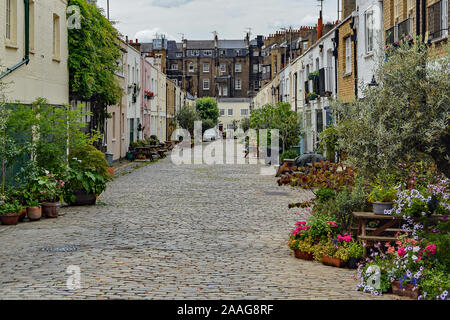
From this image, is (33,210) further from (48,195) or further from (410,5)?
(410,5)

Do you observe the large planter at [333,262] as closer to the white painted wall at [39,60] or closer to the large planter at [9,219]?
the large planter at [9,219]

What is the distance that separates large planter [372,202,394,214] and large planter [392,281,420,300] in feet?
5.49

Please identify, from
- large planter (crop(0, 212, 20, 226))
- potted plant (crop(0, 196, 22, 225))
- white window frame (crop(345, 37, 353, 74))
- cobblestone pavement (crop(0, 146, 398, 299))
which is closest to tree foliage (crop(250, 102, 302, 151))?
white window frame (crop(345, 37, 353, 74))

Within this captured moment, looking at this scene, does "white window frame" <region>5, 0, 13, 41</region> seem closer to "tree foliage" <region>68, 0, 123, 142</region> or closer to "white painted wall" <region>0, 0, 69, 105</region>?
"white painted wall" <region>0, 0, 69, 105</region>

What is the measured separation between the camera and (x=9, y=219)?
41.5 ft

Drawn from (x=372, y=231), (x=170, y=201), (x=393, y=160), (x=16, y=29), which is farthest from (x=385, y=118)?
(x=16, y=29)

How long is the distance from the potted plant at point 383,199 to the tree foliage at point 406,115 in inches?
27.5

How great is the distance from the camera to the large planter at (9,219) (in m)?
12.6

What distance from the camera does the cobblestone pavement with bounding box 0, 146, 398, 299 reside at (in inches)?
292

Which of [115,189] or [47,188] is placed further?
[115,189]

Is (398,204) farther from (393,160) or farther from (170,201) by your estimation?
(170,201)

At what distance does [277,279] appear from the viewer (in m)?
8.09

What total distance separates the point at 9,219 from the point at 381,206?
7741 millimetres

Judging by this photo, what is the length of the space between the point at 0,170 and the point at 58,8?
9.53m
